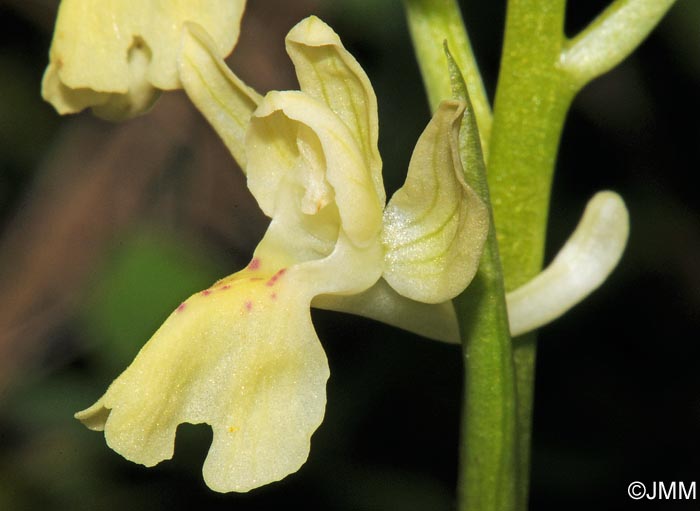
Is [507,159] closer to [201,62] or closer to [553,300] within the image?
[553,300]

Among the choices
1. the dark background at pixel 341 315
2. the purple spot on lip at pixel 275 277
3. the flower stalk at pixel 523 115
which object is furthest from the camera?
the dark background at pixel 341 315

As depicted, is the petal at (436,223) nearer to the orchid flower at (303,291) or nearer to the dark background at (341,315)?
the orchid flower at (303,291)

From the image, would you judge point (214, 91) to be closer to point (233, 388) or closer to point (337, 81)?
point (337, 81)

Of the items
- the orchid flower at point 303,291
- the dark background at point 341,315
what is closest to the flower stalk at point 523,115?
the orchid flower at point 303,291

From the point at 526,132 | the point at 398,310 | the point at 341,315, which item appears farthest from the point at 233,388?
the point at 341,315

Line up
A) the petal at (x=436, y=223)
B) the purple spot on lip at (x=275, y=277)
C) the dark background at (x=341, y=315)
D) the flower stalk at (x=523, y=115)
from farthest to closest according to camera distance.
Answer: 1. the dark background at (x=341, y=315)
2. the flower stalk at (x=523, y=115)
3. the purple spot on lip at (x=275, y=277)
4. the petal at (x=436, y=223)

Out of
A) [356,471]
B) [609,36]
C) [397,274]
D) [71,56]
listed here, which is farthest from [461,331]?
[356,471]

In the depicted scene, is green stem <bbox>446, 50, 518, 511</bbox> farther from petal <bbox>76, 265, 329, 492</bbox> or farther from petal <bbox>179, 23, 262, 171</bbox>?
petal <bbox>179, 23, 262, 171</bbox>

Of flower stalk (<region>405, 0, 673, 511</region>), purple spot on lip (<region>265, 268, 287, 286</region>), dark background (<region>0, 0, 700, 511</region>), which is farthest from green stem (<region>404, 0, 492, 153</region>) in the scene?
dark background (<region>0, 0, 700, 511</region>)
